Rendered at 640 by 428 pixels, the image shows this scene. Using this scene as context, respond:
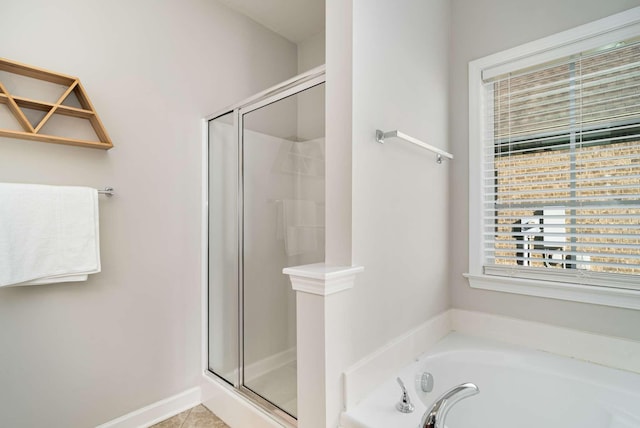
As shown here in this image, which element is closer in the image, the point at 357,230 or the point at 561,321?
the point at 357,230

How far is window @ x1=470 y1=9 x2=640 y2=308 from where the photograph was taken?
146cm

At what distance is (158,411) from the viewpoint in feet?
5.94

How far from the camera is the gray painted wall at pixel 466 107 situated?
4.94 feet

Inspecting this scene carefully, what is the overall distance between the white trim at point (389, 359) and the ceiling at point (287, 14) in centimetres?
224

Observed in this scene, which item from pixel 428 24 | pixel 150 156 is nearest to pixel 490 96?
pixel 428 24

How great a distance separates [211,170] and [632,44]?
7.46 feet

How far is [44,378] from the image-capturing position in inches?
57.4

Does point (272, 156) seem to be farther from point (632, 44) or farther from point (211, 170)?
point (632, 44)

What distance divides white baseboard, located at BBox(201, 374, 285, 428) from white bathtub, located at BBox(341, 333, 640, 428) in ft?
1.87

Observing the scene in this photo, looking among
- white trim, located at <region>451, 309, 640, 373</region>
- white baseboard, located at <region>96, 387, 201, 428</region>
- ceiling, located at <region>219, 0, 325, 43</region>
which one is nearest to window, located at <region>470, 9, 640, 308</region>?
white trim, located at <region>451, 309, 640, 373</region>

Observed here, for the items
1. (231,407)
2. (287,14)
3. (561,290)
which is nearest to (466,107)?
(561,290)

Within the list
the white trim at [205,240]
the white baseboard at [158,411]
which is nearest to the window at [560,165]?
the white trim at [205,240]

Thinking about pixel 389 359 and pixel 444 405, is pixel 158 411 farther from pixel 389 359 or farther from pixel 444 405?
pixel 444 405

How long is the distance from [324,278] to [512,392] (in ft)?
3.82
